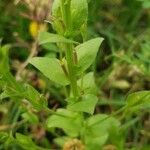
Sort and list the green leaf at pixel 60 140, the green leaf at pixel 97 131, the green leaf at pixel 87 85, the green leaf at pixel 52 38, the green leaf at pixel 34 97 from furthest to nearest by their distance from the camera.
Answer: the green leaf at pixel 60 140
the green leaf at pixel 97 131
the green leaf at pixel 87 85
the green leaf at pixel 34 97
the green leaf at pixel 52 38

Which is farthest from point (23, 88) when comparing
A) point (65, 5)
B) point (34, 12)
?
point (34, 12)

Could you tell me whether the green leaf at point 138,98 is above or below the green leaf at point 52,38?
below

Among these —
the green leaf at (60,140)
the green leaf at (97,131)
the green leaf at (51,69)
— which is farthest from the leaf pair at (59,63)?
the green leaf at (60,140)

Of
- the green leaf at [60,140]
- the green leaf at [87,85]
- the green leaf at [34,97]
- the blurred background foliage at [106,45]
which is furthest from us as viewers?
the blurred background foliage at [106,45]

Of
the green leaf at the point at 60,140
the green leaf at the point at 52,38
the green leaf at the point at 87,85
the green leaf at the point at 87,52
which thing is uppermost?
the green leaf at the point at 52,38

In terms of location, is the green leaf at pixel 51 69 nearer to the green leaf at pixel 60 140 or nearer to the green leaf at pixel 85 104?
the green leaf at pixel 85 104

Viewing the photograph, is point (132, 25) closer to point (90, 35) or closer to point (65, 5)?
point (90, 35)

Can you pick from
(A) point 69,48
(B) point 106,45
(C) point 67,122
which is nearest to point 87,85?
(C) point 67,122
